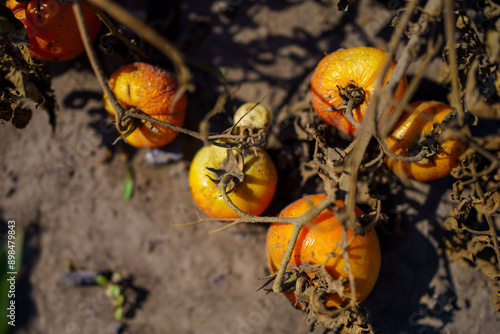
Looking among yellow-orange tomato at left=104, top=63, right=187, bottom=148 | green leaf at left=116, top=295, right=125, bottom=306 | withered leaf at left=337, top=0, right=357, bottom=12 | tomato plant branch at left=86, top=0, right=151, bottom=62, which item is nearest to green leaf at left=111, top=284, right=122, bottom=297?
green leaf at left=116, top=295, right=125, bottom=306

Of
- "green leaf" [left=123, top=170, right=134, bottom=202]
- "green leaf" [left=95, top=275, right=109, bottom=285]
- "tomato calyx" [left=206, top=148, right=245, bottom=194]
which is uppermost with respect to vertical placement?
"tomato calyx" [left=206, top=148, right=245, bottom=194]

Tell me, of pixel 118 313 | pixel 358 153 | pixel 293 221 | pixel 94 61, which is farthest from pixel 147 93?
pixel 118 313

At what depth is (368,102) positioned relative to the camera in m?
1.84

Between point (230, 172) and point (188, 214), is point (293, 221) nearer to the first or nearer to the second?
point (230, 172)

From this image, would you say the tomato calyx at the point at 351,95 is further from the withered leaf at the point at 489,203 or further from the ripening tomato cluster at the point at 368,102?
the withered leaf at the point at 489,203

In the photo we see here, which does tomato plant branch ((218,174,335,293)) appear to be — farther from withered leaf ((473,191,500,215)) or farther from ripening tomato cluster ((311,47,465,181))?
withered leaf ((473,191,500,215))

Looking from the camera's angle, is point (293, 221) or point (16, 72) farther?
point (16, 72)

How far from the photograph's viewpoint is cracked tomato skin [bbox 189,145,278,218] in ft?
6.61

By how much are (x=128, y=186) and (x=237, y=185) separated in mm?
1086

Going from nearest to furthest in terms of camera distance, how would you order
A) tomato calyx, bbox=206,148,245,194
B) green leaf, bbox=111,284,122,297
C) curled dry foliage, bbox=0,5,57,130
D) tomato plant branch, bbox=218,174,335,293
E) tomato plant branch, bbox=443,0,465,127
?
1. tomato plant branch, bbox=443,0,465,127
2. tomato plant branch, bbox=218,174,335,293
3. curled dry foliage, bbox=0,5,57,130
4. tomato calyx, bbox=206,148,245,194
5. green leaf, bbox=111,284,122,297

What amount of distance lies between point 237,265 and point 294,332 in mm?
619

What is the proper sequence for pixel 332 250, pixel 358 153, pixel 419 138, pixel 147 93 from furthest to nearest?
1. pixel 147 93
2. pixel 419 138
3. pixel 332 250
4. pixel 358 153

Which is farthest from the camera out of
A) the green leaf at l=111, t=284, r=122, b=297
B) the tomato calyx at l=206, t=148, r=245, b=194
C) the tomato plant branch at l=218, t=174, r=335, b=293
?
the green leaf at l=111, t=284, r=122, b=297

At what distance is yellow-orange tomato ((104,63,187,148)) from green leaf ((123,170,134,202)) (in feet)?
1.80
